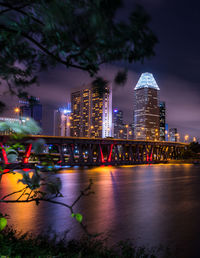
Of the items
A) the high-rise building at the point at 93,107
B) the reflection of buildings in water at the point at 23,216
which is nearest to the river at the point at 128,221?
the reflection of buildings in water at the point at 23,216

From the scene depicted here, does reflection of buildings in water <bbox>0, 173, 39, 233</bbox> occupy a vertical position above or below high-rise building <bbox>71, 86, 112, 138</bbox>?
below

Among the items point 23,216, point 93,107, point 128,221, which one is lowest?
point 128,221

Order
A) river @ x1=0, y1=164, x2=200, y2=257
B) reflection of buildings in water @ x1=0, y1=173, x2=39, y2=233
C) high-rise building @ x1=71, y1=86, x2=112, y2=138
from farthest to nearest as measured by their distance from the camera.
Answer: reflection of buildings in water @ x1=0, y1=173, x2=39, y2=233, river @ x1=0, y1=164, x2=200, y2=257, high-rise building @ x1=71, y1=86, x2=112, y2=138

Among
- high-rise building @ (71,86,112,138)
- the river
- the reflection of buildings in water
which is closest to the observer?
high-rise building @ (71,86,112,138)

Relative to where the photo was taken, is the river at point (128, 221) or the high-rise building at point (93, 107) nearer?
the high-rise building at point (93, 107)

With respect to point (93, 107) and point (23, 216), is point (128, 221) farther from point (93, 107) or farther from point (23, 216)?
point (93, 107)

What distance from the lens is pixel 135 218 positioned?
1231 cm

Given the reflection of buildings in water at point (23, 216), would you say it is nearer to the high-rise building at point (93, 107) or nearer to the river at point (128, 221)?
the river at point (128, 221)

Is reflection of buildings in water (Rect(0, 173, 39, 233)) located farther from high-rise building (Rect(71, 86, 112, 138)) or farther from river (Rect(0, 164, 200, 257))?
high-rise building (Rect(71, 86, 112, 138))

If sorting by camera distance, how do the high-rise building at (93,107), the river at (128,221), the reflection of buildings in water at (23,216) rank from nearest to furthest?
the high-rise building at (93,107)
the river at (128,221)
the reflection of buildings in water at (23,216)

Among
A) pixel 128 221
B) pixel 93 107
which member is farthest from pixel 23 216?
pixel 93 107

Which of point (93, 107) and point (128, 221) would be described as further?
point (93, 107)

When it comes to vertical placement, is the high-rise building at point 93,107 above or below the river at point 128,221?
above

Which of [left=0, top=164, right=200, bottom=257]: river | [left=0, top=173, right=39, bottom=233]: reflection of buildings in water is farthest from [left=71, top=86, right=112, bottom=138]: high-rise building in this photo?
[left=0, top=173, right=39, bottom=233]: reflection of buildings in water
